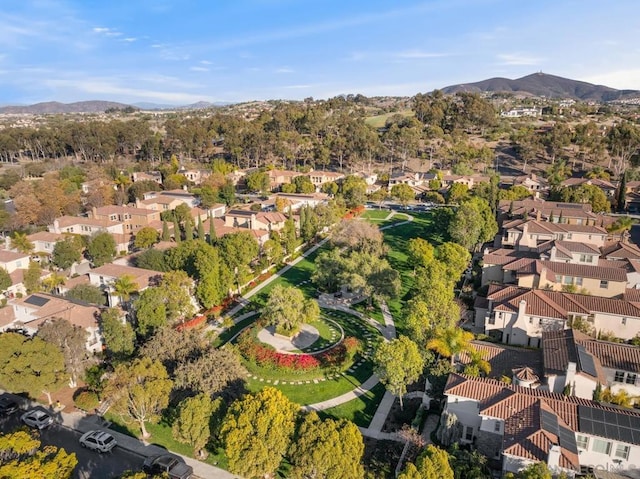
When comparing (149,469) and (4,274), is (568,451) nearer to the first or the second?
(149,469)

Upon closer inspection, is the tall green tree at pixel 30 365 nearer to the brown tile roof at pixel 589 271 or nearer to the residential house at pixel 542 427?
the residential house at pixel 542 427

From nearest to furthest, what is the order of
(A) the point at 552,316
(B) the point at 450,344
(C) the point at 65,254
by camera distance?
(B) the point at 450,344 < (A) the point at 552,316 < (C) the point at 65,254

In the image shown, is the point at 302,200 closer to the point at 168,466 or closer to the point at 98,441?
the point at 98,441

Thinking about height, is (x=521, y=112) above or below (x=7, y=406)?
above

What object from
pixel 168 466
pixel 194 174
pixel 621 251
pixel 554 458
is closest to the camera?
pixel 554 458

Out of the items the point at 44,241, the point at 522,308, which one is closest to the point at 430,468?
the point at 522,308

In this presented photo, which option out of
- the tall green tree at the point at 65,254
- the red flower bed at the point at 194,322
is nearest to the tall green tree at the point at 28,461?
the red flower bed at the point at 194,322

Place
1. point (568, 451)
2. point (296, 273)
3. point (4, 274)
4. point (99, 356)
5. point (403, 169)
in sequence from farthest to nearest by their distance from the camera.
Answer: point (403, 169) → point (296, 273) → point (4, 274) → point (99, 356) → point (568, 451)

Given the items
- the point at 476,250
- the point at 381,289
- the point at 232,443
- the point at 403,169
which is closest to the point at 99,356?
the point at 232,443

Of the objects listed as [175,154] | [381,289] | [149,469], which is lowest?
[149,469]
